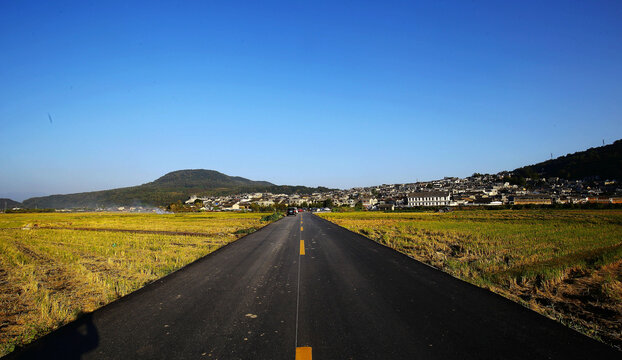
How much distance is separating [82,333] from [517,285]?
8905mm

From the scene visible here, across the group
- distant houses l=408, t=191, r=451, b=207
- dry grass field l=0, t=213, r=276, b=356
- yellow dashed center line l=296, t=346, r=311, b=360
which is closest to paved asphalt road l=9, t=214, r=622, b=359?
yellow dashed center line l=296, t=346, r=311, b=360

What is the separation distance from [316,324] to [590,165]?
612 ft

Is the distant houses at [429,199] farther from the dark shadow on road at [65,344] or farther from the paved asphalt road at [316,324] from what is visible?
the dark shadow on road at [65,344]

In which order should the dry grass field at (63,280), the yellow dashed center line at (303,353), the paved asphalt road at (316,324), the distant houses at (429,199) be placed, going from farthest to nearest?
the distant houses at (429,199) < the dry grass field at (63,280) < the paved asphalt road at (316,324) < the yellow dashed center line at (303,353)

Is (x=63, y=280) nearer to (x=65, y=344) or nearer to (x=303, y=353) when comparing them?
(x=65, y=344)

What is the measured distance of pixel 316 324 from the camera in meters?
4.45

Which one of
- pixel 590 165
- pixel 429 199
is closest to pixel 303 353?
pixel 429 199

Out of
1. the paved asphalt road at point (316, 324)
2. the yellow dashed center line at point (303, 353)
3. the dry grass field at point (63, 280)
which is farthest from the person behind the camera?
the dry grass field at point (63, 280)

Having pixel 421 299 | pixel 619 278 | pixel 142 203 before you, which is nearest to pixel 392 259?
pixel 421 299

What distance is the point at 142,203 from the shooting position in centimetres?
16800

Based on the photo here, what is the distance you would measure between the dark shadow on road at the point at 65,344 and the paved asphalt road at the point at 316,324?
0.02 metres

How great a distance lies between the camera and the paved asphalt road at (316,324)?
3631mm

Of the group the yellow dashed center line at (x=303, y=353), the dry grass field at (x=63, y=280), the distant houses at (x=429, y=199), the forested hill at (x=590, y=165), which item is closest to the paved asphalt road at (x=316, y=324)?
the yellow dashed center line at (x=303, y=353)

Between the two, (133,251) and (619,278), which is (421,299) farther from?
(133,251)
